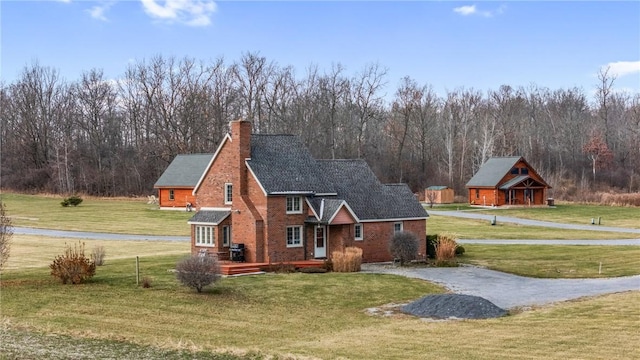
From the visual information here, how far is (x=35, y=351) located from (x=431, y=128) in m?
104

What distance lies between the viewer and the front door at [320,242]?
136 ft

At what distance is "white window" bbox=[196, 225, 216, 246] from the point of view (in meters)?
40.9

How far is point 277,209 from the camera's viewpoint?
39.9 metres

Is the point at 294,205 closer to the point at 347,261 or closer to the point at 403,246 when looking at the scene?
the point at 347,261

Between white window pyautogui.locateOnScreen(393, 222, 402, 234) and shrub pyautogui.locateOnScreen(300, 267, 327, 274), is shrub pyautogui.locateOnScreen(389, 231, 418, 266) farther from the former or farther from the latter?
shrub pyautogui.locateOnScreen(300, 267, 327, 274)

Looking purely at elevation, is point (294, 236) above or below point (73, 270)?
above

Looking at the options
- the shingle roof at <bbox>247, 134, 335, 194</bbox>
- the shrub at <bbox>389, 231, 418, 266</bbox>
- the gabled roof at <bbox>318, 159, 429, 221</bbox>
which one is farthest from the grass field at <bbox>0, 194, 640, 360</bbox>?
the shingle roof at <bbox>247, 134, 335, 194</bbox>

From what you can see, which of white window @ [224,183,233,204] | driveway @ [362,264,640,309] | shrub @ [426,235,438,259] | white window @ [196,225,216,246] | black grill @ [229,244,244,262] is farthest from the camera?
shrub @ [426,235,438,259]

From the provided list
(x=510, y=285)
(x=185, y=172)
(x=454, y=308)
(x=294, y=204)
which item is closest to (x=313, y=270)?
(x=294, y=204)

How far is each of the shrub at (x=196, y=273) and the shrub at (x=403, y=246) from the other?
13647 mm

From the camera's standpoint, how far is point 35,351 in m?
19.6

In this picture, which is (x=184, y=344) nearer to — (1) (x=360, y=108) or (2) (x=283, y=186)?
(2) (x=283, y=186)

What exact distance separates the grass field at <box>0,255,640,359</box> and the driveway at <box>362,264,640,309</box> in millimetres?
1560

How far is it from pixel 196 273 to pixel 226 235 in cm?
1056
